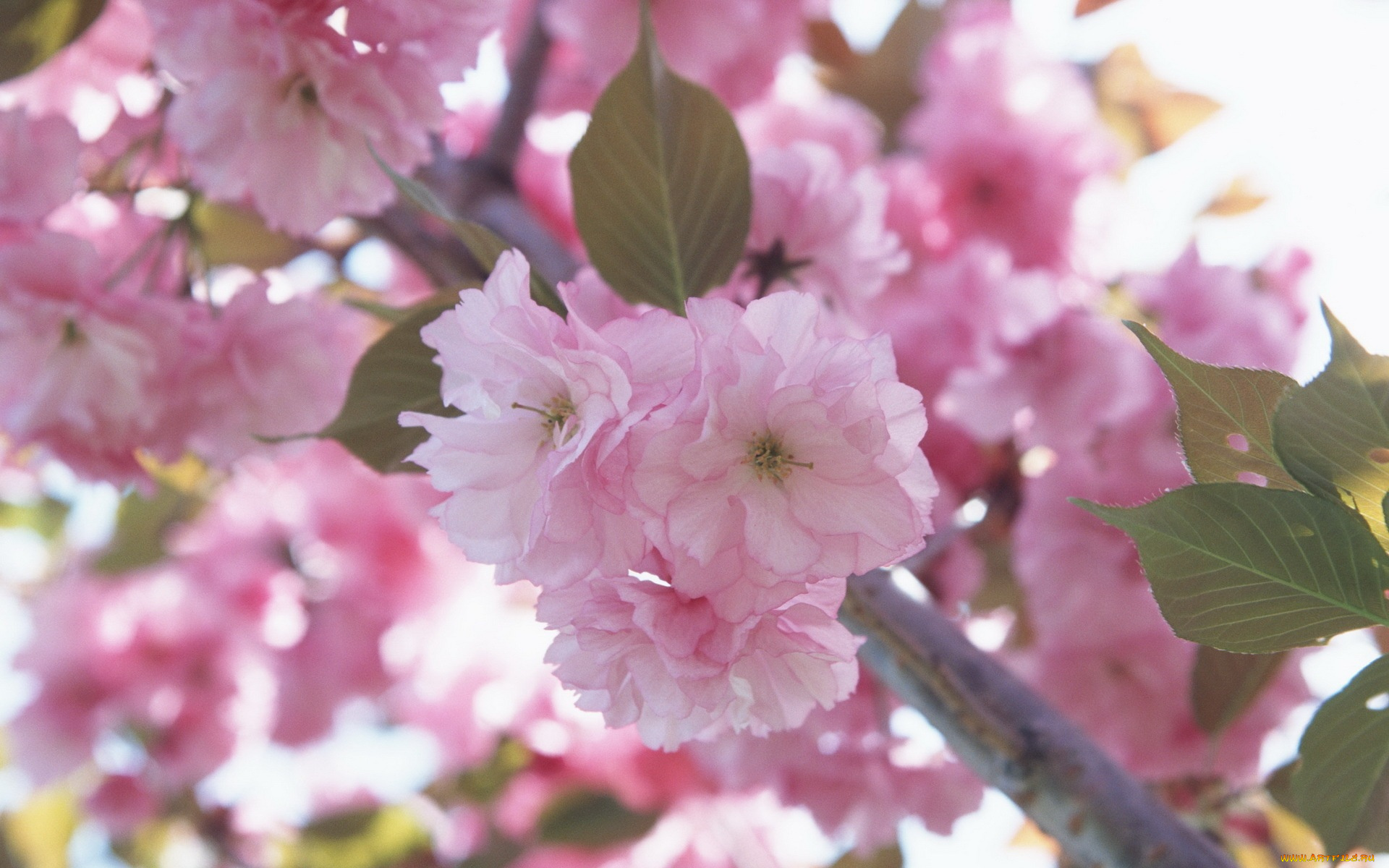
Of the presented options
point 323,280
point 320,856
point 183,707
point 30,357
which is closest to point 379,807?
point 320,856

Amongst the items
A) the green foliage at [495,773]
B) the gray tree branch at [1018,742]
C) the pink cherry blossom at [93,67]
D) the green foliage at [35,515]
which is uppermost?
the pink cherry blossom at [93,67]

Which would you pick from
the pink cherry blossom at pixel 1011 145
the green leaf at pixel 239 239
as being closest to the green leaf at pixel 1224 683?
the pink cherry blossom at pixel 1011 145

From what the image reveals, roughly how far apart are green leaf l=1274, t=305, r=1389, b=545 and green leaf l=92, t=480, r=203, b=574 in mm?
1646

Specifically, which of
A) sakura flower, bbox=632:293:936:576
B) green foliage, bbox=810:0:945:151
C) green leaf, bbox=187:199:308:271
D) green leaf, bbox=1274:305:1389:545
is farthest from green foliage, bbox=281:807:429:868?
green leaf, bbox=1274:305:1389:545

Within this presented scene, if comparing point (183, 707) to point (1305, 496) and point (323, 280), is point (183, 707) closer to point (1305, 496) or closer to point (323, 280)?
point (323, 280)

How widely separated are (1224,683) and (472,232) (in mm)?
652

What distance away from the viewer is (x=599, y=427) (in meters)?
0.44

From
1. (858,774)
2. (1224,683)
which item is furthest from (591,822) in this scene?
(1224,683)

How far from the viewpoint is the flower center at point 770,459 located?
0.46m

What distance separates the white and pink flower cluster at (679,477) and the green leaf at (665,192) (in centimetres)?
16

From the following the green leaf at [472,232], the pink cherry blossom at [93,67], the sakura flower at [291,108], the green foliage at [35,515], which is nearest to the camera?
the green leaf at [472,232]

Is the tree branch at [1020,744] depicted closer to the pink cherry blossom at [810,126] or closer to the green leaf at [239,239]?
the pink cherry blossom at [810,126]

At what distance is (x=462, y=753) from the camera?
1776 mm

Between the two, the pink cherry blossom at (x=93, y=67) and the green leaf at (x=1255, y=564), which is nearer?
the green leaf at (x=1255, y=564)
